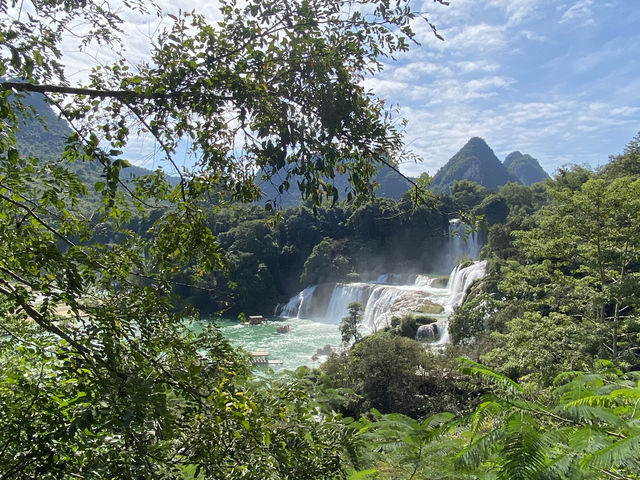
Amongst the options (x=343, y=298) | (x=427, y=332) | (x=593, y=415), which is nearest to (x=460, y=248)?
(x=343, y=298)

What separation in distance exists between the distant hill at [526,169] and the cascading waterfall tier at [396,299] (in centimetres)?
9830

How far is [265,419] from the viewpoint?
141cm

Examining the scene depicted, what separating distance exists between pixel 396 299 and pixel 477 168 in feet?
300

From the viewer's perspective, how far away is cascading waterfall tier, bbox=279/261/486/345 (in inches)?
791

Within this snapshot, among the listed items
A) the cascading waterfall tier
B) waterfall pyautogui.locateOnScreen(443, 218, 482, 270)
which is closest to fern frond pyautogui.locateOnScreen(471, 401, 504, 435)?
the cascading waterfall tier

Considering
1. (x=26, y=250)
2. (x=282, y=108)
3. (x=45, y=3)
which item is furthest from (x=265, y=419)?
(x=45, y=3)

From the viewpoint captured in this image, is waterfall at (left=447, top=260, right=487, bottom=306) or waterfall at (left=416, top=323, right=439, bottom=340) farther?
waterfall at (left=447, top=260, right=487, bottom=306)

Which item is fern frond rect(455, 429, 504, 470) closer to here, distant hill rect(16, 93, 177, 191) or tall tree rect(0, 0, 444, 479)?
tall tree rect(0, 0, 444, 479)

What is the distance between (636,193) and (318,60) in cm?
978

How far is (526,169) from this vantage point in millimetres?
119875

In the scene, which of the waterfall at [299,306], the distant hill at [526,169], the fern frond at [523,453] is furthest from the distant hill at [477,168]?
the fern frond at [523,453]

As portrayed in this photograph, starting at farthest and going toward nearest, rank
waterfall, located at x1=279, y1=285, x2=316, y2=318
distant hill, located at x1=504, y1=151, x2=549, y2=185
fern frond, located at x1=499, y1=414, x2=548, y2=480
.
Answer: distant hill, located at x1=504, y1=151, x2=549, y2=185 → waterfall, located at x1=279, y1=285, x2=316, y2=318 → fern frond, located at x1=499, y1=414, x2=548, y2=480

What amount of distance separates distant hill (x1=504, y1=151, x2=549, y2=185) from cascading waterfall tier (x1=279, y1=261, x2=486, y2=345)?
3870 inches

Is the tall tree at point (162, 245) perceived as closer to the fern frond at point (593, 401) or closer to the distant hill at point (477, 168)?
the fern frond at point (593, 401)
